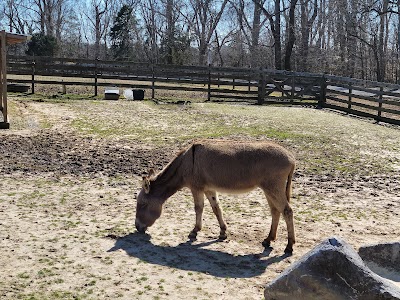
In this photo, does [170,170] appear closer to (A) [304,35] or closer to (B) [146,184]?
(B) [146,184]

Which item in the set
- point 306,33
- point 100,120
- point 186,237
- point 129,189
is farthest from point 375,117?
point 306,33

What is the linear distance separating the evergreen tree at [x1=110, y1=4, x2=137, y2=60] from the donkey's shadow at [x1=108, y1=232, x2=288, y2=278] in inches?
1794

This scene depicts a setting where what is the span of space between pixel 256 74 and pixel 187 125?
415 inches

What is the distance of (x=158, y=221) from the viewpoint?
659cm

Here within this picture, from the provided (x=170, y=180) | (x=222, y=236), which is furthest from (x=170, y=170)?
(x=222, y=236)

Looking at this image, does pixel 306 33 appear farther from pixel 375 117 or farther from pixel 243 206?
pixel 243 206

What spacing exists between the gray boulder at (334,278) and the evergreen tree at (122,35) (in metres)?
47.6

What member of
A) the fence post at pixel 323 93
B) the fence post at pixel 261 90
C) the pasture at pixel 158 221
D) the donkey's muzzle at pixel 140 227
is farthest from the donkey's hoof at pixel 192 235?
the fence post at pixel 323 93

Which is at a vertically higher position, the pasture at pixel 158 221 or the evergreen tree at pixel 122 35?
the evergreen tree at pixel 122 35

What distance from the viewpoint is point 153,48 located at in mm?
54250

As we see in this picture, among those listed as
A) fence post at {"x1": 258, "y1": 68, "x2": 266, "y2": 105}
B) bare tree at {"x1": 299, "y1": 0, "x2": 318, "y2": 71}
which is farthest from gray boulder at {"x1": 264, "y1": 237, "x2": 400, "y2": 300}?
bare tree at {"x1": 299, "y1": 0, "x2": 318, "y2": 71}

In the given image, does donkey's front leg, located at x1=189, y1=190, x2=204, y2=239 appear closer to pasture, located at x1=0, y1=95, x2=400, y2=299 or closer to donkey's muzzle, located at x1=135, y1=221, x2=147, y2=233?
pasture, located at x1=0, y1=95, x2=400, y2=299

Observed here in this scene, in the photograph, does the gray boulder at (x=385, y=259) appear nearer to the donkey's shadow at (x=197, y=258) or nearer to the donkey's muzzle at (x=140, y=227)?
the donkey's shadow at (x=197, y=258)

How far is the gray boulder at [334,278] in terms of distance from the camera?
11.3 ft
